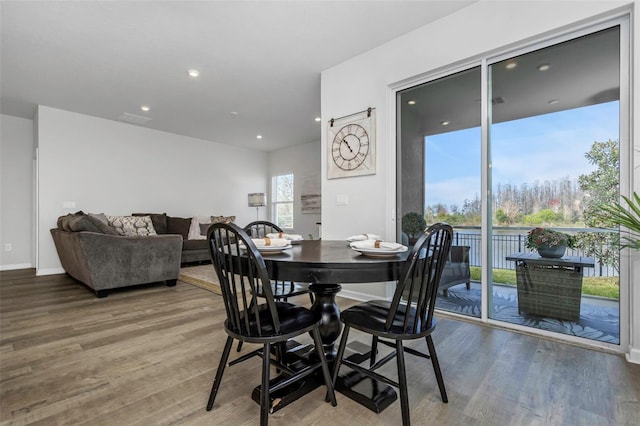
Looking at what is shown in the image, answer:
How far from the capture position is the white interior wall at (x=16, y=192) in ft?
16.5

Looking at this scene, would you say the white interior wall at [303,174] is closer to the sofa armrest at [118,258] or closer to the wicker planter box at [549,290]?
the sofa armrest at [118,258]

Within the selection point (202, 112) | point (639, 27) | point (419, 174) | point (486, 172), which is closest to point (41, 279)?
point (202, 112)

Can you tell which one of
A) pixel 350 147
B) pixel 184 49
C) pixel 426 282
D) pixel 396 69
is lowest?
pixel 426 282

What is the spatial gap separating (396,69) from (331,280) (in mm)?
2513

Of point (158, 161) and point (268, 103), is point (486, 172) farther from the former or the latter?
point (158, 161)

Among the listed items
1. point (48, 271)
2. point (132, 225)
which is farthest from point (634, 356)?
point (48, 271)

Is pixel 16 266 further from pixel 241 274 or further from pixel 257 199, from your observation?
pixel 241 274

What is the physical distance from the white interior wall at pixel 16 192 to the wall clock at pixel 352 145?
18.3 ft

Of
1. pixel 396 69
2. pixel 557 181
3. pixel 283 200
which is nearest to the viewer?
pixel 557 181

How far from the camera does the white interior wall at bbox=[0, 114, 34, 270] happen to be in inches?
199

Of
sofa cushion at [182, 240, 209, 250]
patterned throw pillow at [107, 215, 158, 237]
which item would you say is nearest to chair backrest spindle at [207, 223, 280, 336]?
patterned throw pillow at [107, 215, 158, 237]

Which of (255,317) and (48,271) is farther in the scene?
(48,271)

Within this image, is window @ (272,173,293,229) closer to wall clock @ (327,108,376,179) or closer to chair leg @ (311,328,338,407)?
wall clock @ (327,108,376,179)

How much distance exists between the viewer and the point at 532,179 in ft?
7.64
